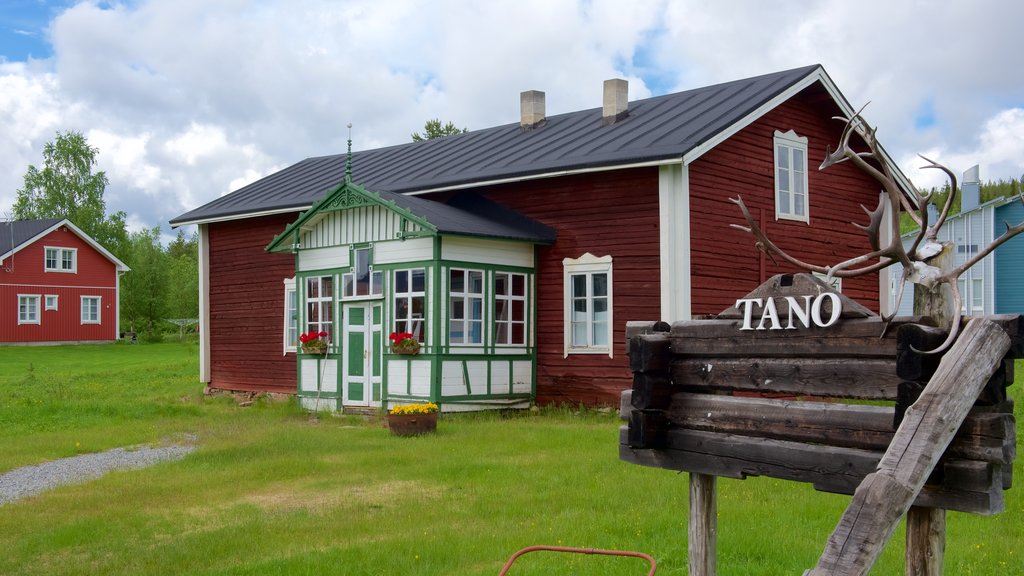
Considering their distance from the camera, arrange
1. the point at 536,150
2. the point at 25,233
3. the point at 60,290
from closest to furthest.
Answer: the point at 536,150
the point at 25,233
the point at 60,290

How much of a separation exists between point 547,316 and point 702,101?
509cm

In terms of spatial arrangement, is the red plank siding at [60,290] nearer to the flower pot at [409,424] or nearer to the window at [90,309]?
the window at [90,309]

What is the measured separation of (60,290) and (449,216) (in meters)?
38.1

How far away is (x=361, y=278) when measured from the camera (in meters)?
18.2

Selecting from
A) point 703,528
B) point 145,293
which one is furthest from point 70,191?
point 703,528

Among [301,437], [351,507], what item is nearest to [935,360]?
[351,507]

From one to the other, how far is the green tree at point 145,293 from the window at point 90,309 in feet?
22.7

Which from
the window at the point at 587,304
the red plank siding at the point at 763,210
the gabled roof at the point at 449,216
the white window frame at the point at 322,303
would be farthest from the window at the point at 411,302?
the red plank siding at the point at 763,210

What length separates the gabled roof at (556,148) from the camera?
1673 centimetres

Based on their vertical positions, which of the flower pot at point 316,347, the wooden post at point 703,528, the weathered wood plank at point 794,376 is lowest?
the wooden post at point 703,528

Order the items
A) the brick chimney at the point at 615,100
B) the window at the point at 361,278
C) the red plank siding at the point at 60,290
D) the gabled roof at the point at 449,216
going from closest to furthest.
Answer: the gabled roof at the point at 449,216 < the window at the point at 361,278 < the brick chimney at the point at 615,100 < the red plank siding at the point at 60,290

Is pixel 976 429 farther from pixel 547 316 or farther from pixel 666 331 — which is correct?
pixel 547 316

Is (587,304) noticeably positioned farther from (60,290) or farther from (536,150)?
(60,290)

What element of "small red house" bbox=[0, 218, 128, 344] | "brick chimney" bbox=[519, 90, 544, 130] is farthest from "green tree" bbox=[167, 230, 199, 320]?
"brick chimney" bbox=[519, 90, 544, 130]
